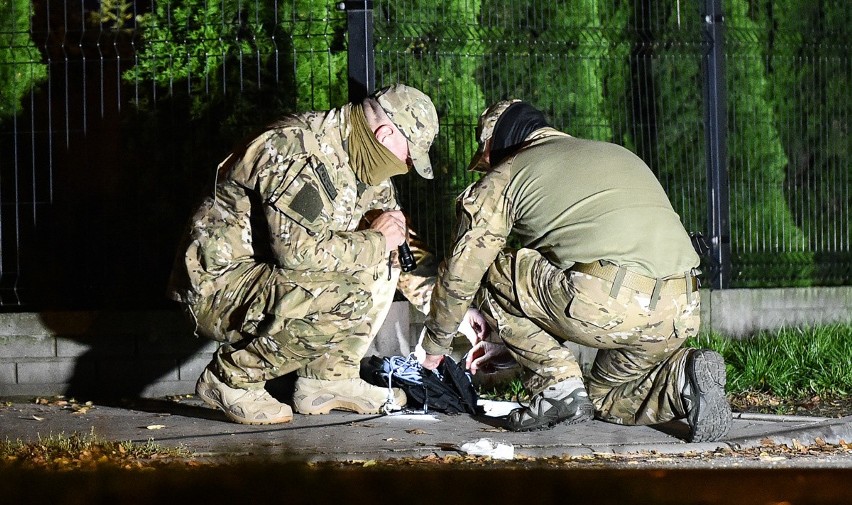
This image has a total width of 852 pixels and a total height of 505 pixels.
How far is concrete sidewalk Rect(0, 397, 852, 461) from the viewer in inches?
177

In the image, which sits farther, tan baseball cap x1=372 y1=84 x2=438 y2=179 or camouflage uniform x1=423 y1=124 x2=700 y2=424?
tan baseball cap x1=372 y1=84 x2=438 y2=179

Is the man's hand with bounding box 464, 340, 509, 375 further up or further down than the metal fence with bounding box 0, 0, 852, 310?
further down

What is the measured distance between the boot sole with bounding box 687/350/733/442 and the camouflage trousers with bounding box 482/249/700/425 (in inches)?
4.3

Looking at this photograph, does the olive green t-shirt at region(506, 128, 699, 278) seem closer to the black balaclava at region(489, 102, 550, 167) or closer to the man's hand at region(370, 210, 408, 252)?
the black balaclava at region(489, 102, 550, 167)

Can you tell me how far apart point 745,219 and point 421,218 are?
265 cm

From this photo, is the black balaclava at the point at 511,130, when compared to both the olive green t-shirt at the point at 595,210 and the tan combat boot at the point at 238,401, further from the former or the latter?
the tan combat boot at the point at 238,401

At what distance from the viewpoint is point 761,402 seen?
6.03m

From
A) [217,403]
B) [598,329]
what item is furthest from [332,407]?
[598,329]

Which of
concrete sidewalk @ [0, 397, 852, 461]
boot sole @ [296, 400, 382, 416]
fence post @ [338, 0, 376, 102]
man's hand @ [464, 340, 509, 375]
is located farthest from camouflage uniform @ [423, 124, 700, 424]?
fence post @ [338, 0, 376, 102]

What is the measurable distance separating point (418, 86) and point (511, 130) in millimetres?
1965

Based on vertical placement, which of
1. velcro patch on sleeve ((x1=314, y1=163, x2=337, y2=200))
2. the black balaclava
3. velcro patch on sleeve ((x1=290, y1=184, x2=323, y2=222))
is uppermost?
the black balaclava

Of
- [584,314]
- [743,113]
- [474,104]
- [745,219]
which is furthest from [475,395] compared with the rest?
[743,113]

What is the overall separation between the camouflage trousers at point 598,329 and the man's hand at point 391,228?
1.60 ft

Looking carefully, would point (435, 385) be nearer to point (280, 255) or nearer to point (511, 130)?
point (280, 255)
